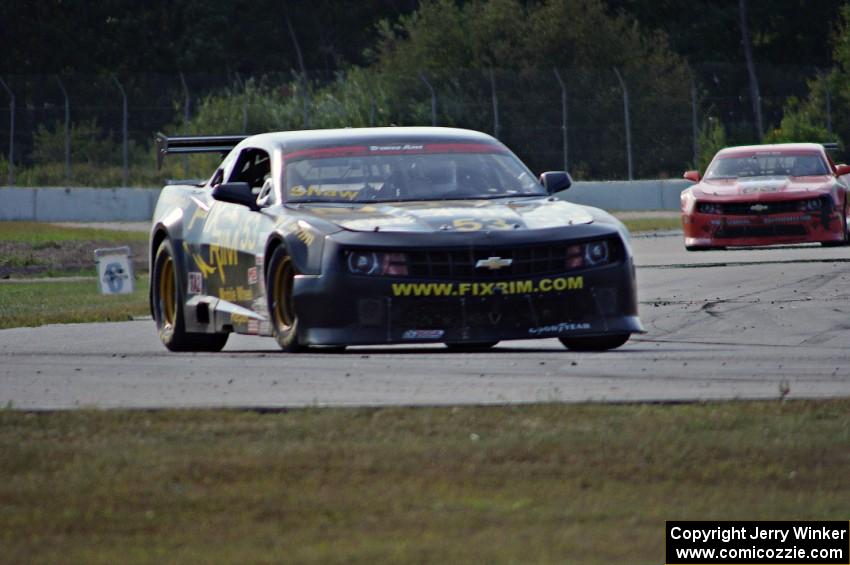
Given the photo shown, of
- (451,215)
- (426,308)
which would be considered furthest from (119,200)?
(426,308)

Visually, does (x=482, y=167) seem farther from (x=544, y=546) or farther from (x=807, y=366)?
(x=544, y=546)

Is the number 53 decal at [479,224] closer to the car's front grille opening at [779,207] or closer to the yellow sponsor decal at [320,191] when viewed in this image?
the yellow sponsor decal at [320,191]

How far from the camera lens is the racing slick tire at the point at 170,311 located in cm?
1214

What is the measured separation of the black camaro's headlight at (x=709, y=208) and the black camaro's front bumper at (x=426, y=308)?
1239cm

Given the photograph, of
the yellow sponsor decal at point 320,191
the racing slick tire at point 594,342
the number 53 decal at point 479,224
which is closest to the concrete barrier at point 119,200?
the racing slick tire at point 594,342

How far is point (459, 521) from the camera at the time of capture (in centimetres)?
550

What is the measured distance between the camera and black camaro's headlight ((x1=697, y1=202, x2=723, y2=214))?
22.3 m

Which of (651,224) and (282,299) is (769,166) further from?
(282,299)

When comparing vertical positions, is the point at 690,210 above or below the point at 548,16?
below

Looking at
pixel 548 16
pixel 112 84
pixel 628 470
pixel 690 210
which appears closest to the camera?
pixel 628 470

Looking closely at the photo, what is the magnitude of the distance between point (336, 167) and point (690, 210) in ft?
39.1

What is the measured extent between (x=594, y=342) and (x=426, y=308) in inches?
58.8

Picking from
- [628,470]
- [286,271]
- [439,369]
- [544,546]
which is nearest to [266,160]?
[286,271]

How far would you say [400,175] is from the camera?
1124 centimetres
